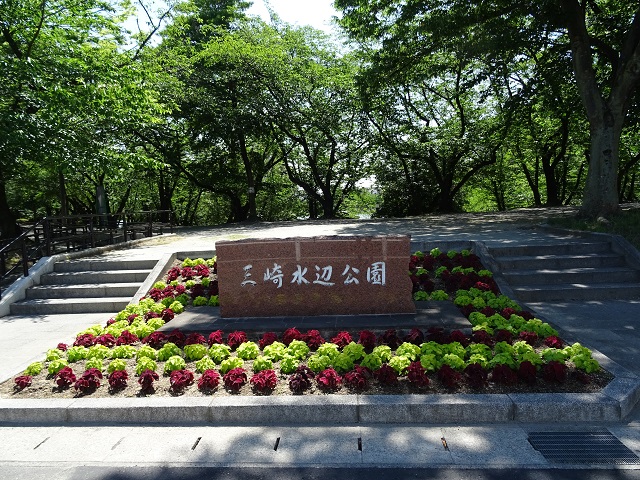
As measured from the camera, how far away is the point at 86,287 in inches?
368

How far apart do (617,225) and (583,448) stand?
28.9 ft

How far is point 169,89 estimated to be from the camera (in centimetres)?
2055

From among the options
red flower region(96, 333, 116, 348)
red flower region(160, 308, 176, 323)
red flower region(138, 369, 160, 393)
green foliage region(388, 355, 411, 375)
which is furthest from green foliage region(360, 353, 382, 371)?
red flower region(160, 308, 176, 323)

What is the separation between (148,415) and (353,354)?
2164mm

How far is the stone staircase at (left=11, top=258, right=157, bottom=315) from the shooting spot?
888 cm

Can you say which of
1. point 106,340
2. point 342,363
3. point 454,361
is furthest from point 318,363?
point 106,340

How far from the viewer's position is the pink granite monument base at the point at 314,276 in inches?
260

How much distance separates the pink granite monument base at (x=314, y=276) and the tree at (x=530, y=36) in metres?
8.37

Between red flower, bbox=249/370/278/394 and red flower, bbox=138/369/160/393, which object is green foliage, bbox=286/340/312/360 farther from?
red flower, bbox=138/369/160/393

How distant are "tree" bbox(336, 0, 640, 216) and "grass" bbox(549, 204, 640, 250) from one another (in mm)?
521

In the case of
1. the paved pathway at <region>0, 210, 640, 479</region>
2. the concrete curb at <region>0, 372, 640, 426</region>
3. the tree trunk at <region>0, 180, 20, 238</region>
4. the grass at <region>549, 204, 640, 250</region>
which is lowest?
the paved pathway at <region>0, 210, 640, 479</region>

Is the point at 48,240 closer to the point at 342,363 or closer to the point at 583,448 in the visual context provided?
the point at 342,363

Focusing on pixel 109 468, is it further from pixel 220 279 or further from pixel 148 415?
pixel 220 279

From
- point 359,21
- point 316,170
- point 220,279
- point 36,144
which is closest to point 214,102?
point 316,170
